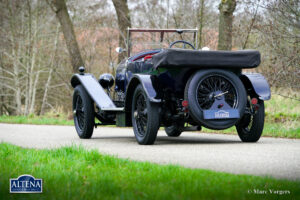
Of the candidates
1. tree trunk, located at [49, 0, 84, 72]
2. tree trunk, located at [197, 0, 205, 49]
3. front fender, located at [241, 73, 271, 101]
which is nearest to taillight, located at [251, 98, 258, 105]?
front fender, located at [241, 73, 271, 101]

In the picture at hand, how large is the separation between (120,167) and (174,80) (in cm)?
283

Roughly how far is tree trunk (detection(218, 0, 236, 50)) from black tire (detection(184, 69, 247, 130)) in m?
5.65

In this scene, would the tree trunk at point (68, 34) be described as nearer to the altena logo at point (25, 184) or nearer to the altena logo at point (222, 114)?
the altena logo at point (222, 114)

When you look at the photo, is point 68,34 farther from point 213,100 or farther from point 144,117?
point 213,100

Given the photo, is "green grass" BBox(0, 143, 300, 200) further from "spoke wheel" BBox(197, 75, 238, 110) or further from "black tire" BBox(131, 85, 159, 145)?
"spoke wheel" BBox(197, 75, 238, 110)

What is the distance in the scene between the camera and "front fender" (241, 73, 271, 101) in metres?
7.73

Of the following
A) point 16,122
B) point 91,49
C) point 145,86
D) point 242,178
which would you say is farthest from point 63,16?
point 242,178

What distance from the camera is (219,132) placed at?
11.1 m

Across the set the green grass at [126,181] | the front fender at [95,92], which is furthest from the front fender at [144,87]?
the green grass at [126,181]

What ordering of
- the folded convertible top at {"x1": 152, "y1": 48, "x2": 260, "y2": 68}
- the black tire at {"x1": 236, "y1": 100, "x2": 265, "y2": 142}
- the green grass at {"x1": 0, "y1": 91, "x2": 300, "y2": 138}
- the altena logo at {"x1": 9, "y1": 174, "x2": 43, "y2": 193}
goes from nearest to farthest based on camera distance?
the altena logo at {"x1": 9, "y1": 174, "x2": 43, "y2": 193}, the folded convertible top at {"x1": 152, "y1": 48, "x2": 260, "y2": 68}, the black tire at {"x1": 236, "y1": 100, "x2": 265, "y2": 142}, the green grass at {"x1": 0, "y1": 91, "x2": 300, "y2": 138}

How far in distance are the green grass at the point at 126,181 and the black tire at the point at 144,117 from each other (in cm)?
187

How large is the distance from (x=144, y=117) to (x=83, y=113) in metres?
2.34

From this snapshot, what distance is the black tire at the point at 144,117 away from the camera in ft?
24.1

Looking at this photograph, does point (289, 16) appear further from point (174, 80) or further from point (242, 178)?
point (242, 178)
